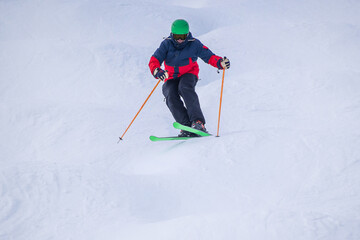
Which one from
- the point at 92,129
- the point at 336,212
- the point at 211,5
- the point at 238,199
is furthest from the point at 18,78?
the point at 211,5

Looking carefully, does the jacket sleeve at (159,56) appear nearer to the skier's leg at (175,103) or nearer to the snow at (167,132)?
the skier's leg at (175,103)

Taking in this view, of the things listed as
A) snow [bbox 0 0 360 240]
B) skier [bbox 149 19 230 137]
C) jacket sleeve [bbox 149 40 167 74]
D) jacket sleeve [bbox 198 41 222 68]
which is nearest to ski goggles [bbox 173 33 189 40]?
skier [bbox 149 19 230 137]

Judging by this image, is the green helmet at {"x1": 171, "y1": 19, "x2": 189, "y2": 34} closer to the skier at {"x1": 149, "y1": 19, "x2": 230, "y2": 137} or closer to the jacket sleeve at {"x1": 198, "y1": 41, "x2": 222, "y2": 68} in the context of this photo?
the skier at {"x1": 149, "y1": 19, "x2": 230, "y2": 137}

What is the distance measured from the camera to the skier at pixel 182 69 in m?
4.19

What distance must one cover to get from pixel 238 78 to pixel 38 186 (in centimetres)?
445

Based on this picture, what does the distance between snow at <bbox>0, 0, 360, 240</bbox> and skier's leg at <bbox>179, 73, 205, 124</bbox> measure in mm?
475

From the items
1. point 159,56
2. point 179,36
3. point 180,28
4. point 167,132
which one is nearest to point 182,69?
point 159,56

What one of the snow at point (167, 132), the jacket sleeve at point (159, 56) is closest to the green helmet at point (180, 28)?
the jacket sleeve at point (159, 56)

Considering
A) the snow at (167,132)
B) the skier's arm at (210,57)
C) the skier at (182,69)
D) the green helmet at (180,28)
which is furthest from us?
the skier's arm at (210,57)

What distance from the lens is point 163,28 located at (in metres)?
9.28

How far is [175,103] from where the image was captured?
4398 mm

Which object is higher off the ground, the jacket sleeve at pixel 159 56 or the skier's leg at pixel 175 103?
the jacket sleeve at pixel 159 56

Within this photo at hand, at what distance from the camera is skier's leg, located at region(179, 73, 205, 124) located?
422 centimetres

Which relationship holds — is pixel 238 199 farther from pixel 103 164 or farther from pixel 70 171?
pixel 103 164
